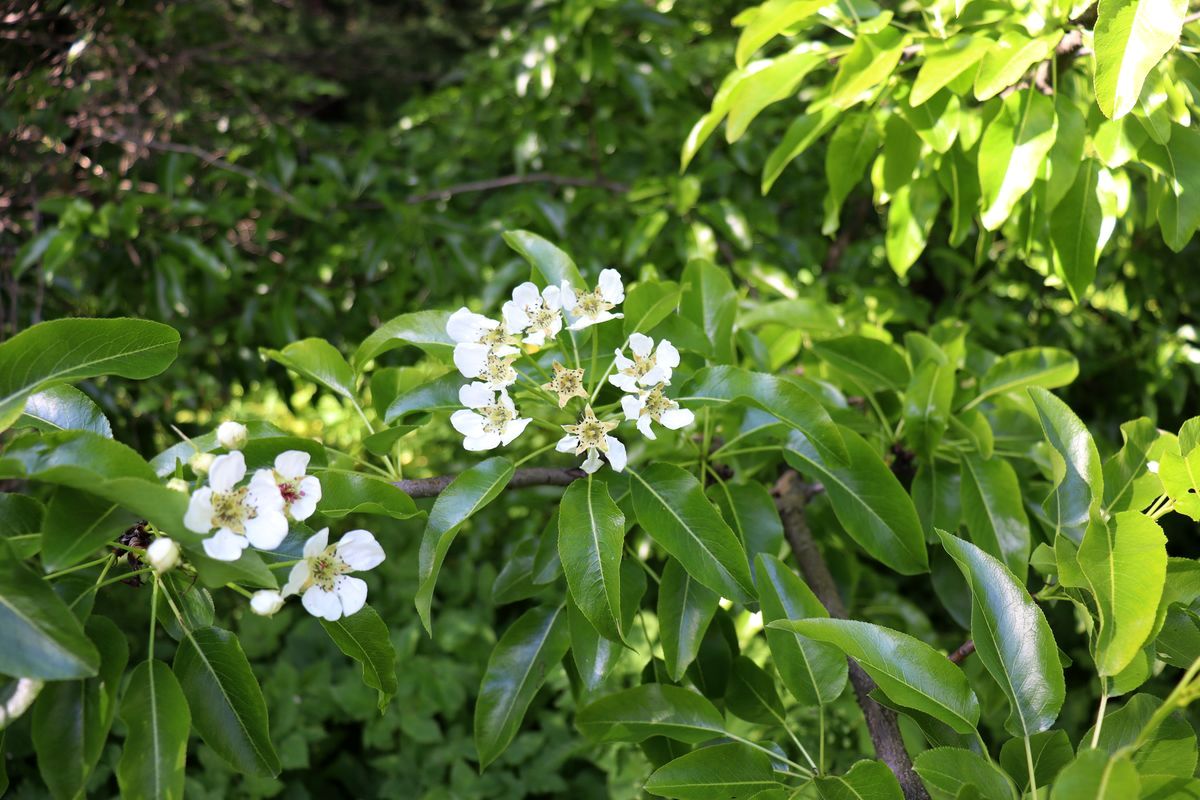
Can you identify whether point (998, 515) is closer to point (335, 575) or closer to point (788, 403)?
point (788, 403)

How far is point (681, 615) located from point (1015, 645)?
34 centimetres

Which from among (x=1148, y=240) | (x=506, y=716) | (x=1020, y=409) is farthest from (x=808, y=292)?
(x=506, y=716)

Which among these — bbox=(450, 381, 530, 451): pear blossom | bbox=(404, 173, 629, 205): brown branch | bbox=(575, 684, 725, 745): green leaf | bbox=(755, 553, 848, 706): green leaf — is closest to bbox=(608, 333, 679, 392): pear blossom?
bbox=(450, 381, 530, 451): pear blossom

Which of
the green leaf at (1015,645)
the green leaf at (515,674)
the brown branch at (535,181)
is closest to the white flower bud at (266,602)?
the green leaf at (515,674)

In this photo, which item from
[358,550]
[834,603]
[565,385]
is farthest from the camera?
[834,603]

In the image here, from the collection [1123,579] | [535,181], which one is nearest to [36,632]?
[1123,579]

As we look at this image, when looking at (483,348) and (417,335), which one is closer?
(483,348)

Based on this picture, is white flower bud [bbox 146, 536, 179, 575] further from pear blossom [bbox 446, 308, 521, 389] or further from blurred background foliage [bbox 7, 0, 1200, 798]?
blurred background foliage [bbox 7, 0, 1200, 798]

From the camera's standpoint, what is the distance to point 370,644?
0.97m

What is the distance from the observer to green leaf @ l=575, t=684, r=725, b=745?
1065 mm

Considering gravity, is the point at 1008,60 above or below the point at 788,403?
above

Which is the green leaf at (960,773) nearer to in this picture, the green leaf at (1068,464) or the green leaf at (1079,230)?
the green leaf at (1068,464)

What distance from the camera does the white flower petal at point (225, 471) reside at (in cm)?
81

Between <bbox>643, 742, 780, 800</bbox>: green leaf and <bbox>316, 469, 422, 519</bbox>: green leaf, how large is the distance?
35 cm
